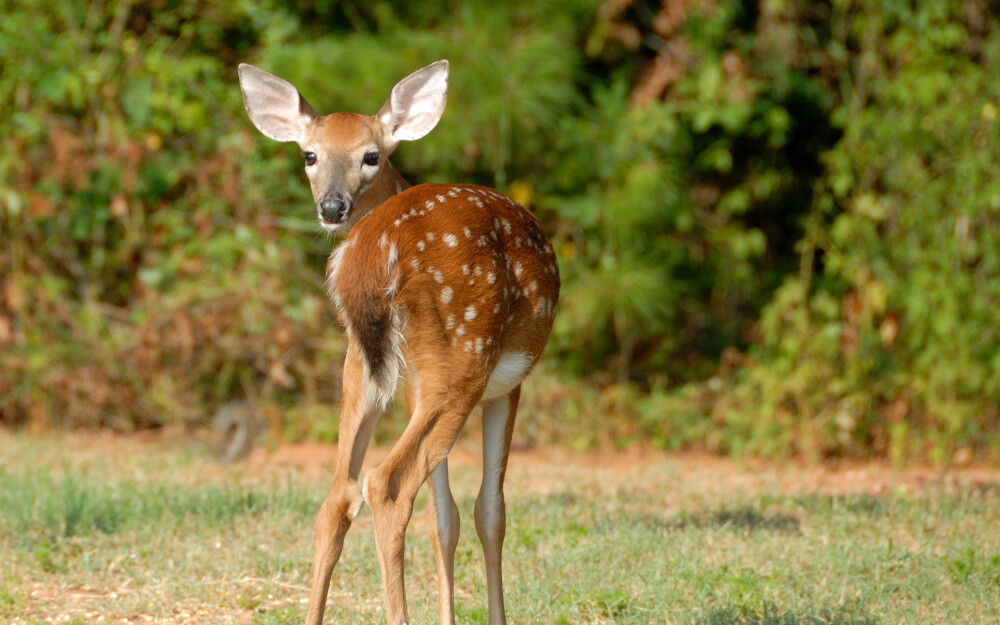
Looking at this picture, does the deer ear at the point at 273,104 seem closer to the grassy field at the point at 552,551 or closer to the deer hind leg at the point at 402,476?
the grassy field at the point at 552,551

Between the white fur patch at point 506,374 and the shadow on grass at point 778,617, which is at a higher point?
the white fur patch at point 506,374

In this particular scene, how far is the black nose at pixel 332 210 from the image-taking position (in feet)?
15.9

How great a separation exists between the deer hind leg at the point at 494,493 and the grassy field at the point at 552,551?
247 mm

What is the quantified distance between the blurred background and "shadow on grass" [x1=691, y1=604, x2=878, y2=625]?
4080mm

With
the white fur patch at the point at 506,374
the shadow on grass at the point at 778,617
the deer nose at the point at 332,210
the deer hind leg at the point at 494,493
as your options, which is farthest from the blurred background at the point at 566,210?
the white fur patch at the point at 506,374

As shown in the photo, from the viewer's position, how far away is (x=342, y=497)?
3.93 meters

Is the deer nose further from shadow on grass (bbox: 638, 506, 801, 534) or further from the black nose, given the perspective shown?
shadow on grass (bbox: 638, 506, 801, 534)

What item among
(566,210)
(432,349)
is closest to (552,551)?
(432,349)

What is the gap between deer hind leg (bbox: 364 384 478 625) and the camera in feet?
12.3

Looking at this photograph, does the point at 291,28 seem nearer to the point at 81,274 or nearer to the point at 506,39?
the point at 506,39

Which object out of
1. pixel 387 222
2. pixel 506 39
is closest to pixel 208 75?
pixel 506 39

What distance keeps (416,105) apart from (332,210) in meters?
0.83

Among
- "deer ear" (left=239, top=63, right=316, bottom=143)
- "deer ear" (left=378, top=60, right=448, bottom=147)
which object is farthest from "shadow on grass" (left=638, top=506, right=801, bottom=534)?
"deer ear" (left=239, top=63, right=316, bottom=143)

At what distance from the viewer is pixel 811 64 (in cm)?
1047
